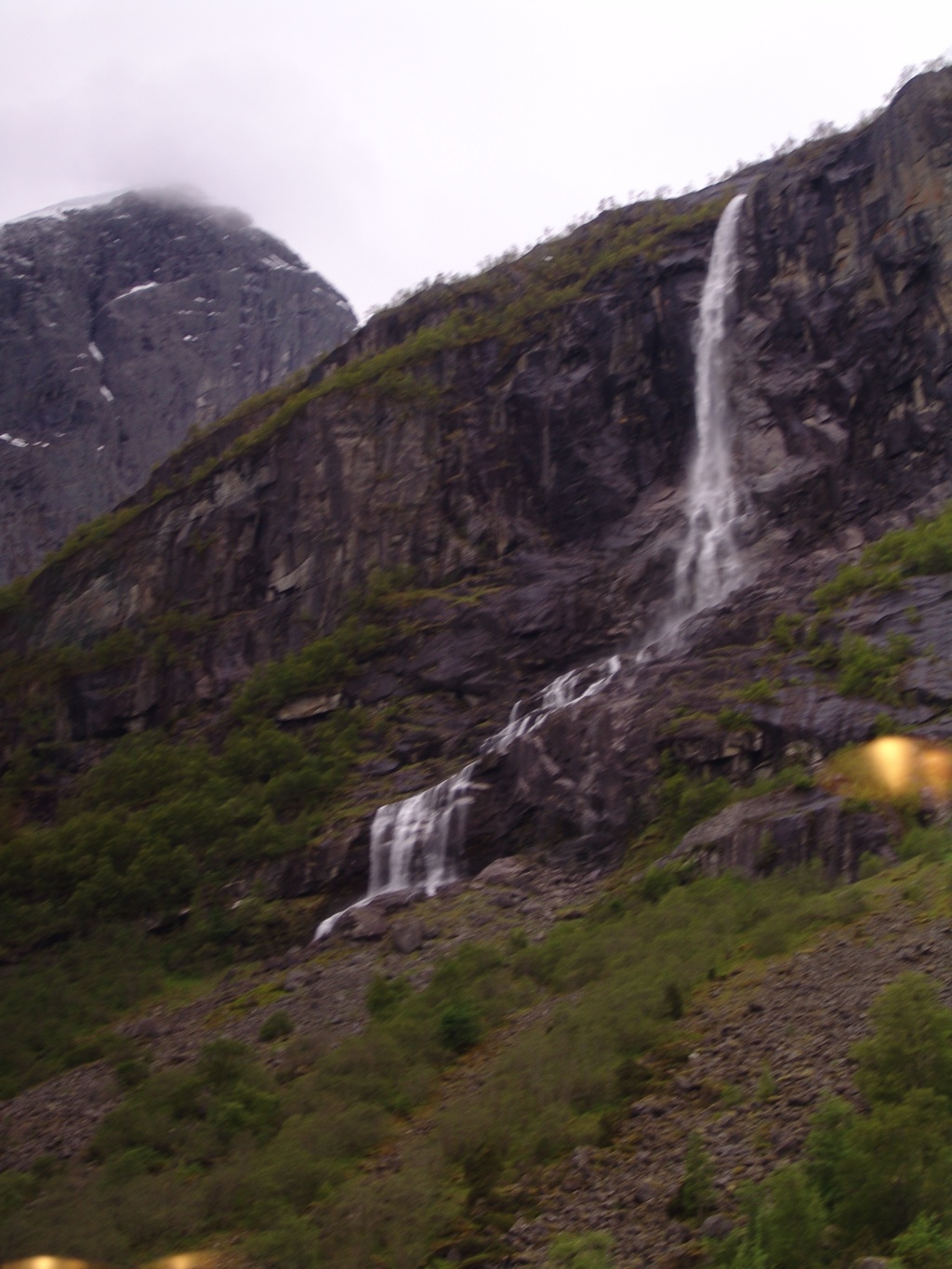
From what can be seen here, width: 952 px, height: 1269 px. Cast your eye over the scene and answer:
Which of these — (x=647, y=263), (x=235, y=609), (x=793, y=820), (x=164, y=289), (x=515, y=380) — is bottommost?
(x=793, y=820)

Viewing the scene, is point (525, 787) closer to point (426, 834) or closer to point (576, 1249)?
point (426, 834)

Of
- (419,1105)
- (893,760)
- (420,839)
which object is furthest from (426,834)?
(419,1105)

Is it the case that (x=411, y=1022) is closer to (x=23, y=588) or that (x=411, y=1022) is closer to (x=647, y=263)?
(x=647, y=263)

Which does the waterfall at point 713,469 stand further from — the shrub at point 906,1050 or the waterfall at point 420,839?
the shrub at point 906,1050

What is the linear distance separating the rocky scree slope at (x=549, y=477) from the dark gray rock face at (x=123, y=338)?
121ft

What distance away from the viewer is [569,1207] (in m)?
12.6

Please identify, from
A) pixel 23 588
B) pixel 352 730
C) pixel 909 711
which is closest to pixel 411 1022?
pixel 909 711

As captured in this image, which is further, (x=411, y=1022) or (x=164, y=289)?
(x=164, y=289)

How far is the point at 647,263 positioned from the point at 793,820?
3770 centimetres

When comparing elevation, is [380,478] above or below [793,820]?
above

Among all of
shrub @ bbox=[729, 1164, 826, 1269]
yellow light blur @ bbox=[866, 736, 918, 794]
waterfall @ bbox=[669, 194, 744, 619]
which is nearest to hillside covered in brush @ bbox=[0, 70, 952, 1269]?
shrub @ bbox=[729, 1164, 826, 1269]

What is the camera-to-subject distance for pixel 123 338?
105 metres

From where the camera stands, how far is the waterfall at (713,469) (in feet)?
148

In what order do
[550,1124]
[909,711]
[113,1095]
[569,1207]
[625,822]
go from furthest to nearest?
[625,822] → [909,711] → [113,1095] → [550,1124] → [569,1207]
